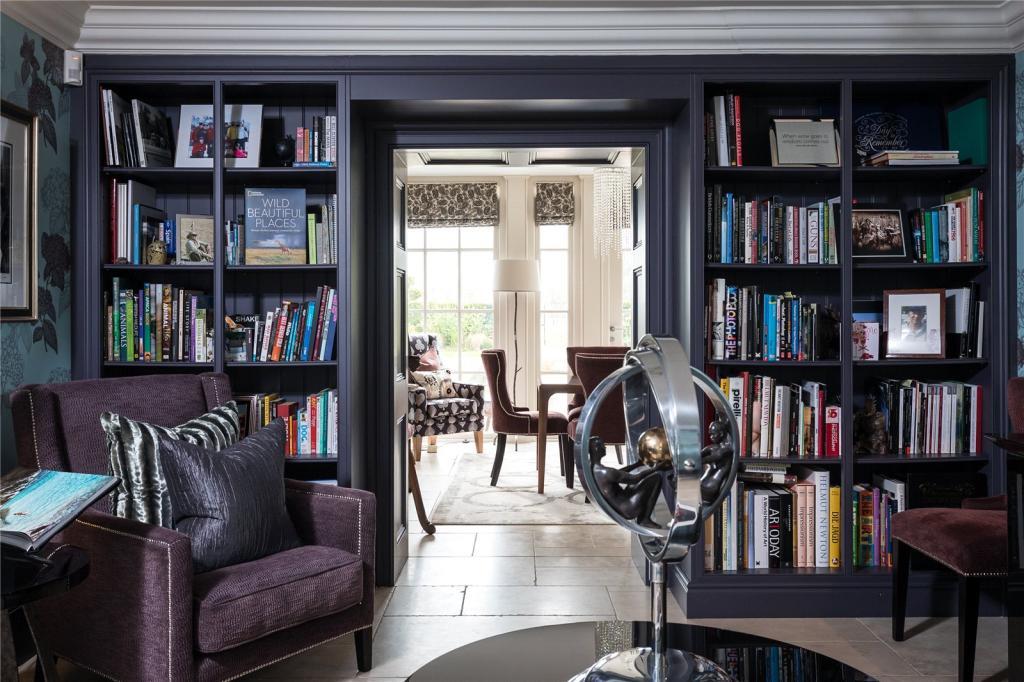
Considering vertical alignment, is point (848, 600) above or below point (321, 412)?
below

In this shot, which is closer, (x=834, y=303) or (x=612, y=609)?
(x=612, y=609)

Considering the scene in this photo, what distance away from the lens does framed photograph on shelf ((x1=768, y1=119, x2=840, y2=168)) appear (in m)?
3.18

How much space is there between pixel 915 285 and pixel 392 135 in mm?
2392

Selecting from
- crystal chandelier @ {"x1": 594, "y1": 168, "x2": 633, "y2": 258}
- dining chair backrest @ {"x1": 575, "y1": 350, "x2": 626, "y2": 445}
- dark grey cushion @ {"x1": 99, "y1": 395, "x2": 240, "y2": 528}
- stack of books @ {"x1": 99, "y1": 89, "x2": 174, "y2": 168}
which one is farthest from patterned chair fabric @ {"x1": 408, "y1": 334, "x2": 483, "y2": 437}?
dark grey cushion @ {"x1": 99, "y1": 395, "x2": 240, "y2": 528}

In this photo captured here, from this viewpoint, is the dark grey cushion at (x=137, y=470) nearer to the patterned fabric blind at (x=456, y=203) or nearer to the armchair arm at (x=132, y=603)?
the armchair arm at (x=132, y=603)

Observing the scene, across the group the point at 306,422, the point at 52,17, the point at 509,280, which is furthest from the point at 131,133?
the point at 509,280

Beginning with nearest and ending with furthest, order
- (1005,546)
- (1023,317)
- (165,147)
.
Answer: (1005,546), (1023,317), (165,147)

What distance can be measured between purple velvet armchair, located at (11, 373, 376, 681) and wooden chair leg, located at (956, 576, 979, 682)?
1.87m

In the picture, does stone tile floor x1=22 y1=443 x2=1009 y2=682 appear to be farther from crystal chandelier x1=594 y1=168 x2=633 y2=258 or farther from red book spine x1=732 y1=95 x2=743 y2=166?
crystal chandelier x1=594 y1=168 x2=633 y2=258

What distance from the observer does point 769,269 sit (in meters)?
3.31

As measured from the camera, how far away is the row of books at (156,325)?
10.2 feet

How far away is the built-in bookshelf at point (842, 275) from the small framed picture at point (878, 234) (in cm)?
4

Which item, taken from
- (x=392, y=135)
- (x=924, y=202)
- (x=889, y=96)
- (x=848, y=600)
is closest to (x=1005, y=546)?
(x=848, y=600)

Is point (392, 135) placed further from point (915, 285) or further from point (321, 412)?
point (915, 285)
